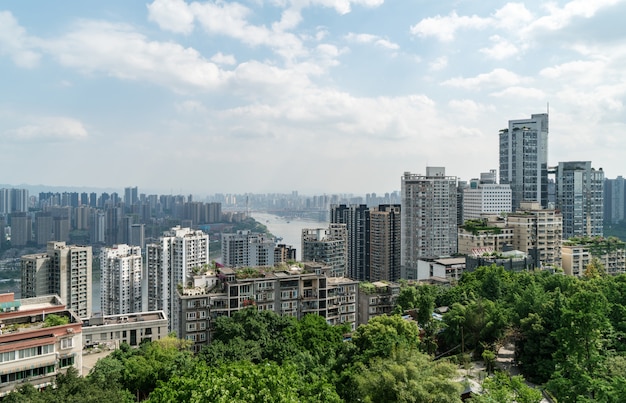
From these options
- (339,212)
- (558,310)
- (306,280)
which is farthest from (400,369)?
(339,212)

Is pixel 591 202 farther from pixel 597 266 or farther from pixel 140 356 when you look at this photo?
pixel 140 356

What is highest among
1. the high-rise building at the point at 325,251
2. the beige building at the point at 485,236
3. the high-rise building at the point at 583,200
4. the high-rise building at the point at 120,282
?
the high-rise building at the point at 583,200

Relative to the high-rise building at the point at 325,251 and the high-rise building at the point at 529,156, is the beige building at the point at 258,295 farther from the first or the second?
the high-rise building at the point at 529,156

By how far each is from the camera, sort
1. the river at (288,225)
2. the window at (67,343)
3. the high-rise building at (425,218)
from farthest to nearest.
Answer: the river at (288,225) → the high-rise building at (425,218) → the window at (67,343)

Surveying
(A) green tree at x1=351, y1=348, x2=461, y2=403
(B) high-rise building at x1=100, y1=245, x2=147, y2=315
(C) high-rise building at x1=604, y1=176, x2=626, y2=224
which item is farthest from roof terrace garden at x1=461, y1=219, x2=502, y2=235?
(C) high-rise building at x1=604, y1=176, x2=626, y2=224

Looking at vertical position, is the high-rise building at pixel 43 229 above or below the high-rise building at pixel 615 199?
below

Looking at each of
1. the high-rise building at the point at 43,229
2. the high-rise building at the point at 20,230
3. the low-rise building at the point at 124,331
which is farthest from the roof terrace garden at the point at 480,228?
the high-rise building at the point at 20,230
